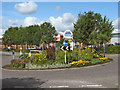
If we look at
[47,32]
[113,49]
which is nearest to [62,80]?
[113,49]

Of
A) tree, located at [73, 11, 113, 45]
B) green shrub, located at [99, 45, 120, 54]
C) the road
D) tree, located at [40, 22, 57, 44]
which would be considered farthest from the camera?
tree, located at [40, 22, 57, 44]

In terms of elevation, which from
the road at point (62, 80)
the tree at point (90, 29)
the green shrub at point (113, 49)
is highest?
the tree at point (90, 29)

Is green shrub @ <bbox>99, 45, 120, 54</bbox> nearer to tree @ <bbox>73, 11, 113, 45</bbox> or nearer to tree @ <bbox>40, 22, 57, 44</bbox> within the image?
tree @ <bbox>73, 11, 113, 45</bbox>

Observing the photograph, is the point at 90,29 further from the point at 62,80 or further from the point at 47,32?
the point at 62,80

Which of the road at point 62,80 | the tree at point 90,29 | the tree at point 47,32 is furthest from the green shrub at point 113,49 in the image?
the road at point 62,80

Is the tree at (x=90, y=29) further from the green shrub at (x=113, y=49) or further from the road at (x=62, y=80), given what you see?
the road at (x=62, y=80)

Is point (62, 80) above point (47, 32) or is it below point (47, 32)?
→ below

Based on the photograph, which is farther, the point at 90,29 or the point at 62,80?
the point at 90,29

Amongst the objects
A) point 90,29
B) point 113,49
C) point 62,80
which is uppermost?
point 90,29

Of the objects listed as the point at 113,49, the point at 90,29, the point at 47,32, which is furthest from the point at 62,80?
the point at 47,32

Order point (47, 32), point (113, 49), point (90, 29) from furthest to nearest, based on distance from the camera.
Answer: point (47, 32) < point (113, 49) < point (90, 29)

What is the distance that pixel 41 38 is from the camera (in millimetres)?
50500

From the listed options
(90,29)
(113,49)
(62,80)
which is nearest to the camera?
(62,80)

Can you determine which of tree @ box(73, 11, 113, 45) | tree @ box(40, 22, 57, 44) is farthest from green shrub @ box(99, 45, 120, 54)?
tree @ box(40, 22, 57, 44)
